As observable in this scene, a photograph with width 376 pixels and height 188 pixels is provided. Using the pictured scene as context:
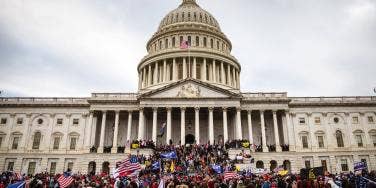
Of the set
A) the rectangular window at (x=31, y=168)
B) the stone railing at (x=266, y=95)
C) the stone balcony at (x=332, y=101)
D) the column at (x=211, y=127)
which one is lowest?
the rectangular window at (x=31, y=168)

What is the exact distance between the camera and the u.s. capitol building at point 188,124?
55719 millimetres

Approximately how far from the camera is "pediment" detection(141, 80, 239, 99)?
55.9 m

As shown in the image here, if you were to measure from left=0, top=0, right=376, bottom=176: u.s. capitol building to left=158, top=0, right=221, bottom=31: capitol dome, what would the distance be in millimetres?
27507

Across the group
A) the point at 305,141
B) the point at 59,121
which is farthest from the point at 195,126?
the point at 59,121

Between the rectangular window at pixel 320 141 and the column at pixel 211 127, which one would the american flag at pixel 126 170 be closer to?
the column at pixel 211 127

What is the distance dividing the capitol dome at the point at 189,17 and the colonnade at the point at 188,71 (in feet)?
40.2

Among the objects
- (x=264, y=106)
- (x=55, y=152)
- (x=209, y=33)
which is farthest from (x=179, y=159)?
(x=209, y=33)

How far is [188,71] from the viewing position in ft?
232

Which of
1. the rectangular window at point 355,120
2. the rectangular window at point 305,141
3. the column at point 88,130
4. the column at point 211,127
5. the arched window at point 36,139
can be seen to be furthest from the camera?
the rectangular window at point 355,120

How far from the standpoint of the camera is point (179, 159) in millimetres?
41625

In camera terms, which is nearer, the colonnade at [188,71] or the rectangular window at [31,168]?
the rectangular window at [31,168]

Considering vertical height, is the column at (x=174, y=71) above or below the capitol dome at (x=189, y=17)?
below

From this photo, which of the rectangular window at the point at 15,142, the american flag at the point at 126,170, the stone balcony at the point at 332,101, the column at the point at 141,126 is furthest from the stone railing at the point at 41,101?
the american flag at the point at 126,170

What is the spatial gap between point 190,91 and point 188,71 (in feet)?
48.8
